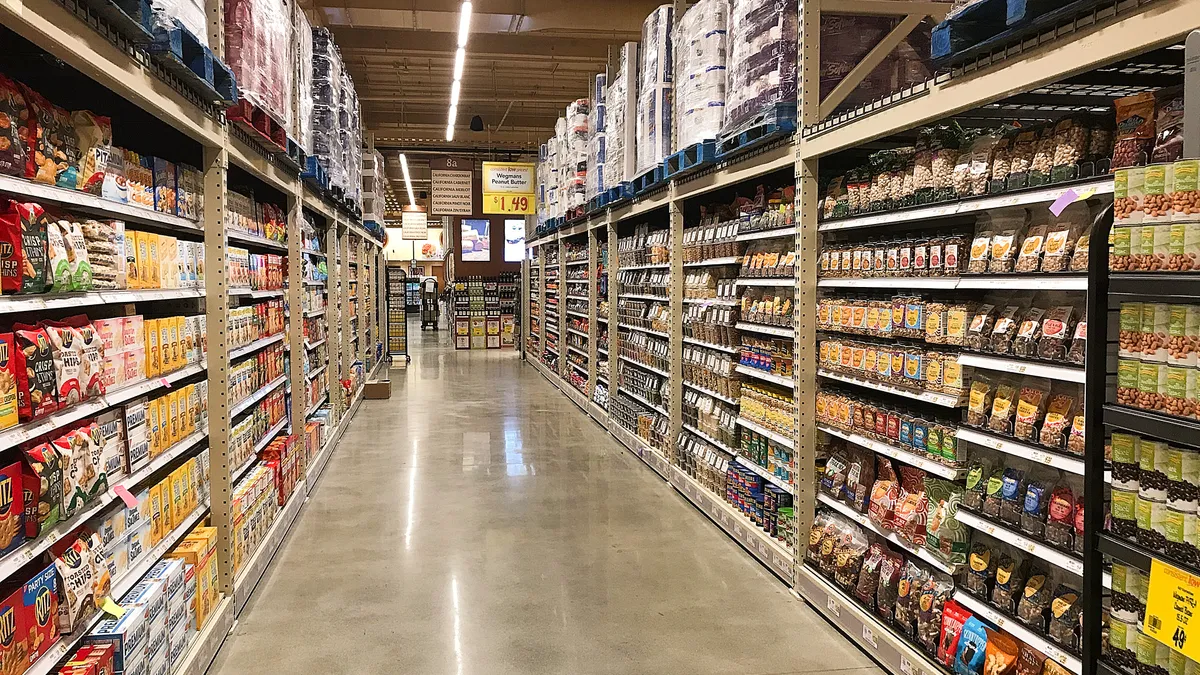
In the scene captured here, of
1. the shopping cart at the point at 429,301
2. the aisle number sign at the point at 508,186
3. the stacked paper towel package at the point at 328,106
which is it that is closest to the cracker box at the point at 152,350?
the stacked paper towel package at the point at 328,106

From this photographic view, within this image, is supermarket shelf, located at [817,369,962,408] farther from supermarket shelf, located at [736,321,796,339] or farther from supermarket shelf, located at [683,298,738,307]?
supermarket shelf, located at [683,298,738,307]

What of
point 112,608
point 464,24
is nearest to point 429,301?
point 464,24

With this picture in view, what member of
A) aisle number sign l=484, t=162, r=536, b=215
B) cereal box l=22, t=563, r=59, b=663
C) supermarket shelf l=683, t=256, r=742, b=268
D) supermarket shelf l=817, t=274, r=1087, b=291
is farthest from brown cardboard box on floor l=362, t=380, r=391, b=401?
cereal box l=22, t=563, r=59, b=663

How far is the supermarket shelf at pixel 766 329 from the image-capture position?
4.43 metres

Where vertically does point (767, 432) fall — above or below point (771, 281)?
below

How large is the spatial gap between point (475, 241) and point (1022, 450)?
21.4m

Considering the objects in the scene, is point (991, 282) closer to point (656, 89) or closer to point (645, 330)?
point (656, 89)

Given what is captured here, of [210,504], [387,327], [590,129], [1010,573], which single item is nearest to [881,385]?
[1010,573]

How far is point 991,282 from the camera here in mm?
2900

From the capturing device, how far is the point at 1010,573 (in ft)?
9.35

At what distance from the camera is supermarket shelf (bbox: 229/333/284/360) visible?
13.3 feet

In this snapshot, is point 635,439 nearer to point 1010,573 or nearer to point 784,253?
point 784,253

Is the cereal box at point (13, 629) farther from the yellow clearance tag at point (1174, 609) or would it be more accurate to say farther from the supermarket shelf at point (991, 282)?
the supermarket shelf at point (991, 282)

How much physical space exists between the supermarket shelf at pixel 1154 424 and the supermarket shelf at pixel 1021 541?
0.77m
